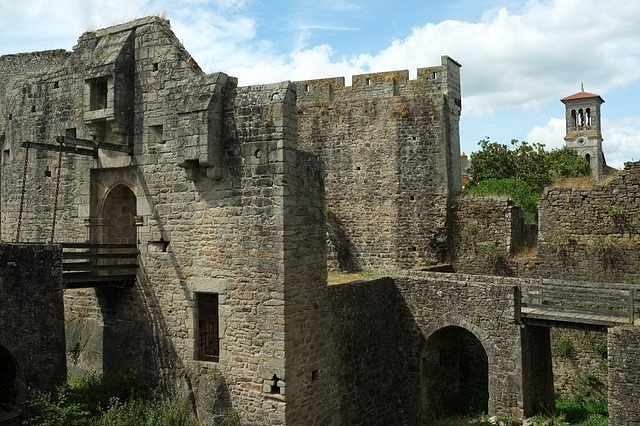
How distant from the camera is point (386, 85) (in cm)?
1808

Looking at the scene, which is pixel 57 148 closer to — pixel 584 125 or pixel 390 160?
pixel 390 160

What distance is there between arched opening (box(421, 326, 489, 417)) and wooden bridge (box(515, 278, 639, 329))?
223 cm

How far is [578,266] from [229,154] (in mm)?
9551

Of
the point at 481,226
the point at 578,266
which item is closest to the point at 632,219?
the point at 578,266

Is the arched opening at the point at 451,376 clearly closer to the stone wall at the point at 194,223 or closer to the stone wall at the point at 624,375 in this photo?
the stone wall at the point at 194,223

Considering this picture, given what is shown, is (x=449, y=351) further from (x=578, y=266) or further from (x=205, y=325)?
(x=205, y=325)

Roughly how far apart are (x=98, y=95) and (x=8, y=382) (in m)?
5.91

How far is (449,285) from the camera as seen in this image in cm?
1295

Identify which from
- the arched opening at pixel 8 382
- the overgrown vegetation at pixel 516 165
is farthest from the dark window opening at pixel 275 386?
the overgrown vegetation at pixel 516 165

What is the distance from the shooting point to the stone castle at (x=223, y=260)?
996 centimetres

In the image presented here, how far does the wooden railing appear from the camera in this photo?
429 inches

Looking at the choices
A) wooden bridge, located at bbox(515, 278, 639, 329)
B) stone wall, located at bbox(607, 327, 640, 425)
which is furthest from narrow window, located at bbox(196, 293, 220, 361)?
stone wall, located at bbox(607, 327, 640, 425)

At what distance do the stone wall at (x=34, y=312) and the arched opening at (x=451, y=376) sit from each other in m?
7.86

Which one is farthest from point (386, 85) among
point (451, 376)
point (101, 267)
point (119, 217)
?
point (101, 267)
